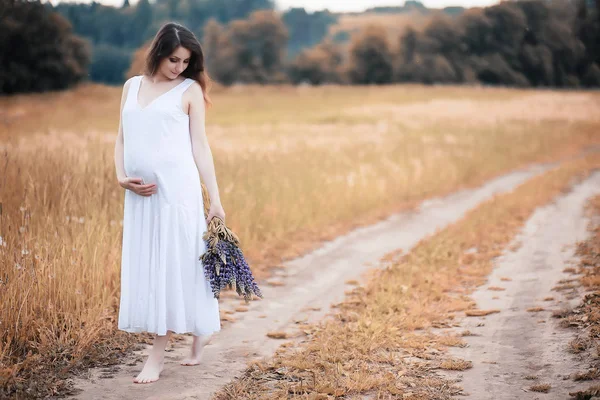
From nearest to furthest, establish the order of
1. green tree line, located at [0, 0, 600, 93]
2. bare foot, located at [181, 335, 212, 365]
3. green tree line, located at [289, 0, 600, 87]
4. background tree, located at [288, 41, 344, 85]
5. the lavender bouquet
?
the lavender bouquet, bare foot, located at [181, 335, 212, 365], green tree line, located at [0, 0, 600, 93], green tree line, located at [289, 0, 600, 87], background tree, located at [288, 41, 344, 85]

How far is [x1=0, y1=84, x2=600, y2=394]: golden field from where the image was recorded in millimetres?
4371

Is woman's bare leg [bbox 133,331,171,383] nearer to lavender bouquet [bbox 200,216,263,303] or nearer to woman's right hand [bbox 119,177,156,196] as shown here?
lavender bouquet [bbox 200,216,263,303]

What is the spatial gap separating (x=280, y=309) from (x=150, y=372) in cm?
211

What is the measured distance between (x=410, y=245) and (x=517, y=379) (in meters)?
4.67

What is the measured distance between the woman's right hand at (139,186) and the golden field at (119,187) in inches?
43.0

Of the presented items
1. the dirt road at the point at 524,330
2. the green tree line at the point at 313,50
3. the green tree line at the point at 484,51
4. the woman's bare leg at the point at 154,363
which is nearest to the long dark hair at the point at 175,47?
the woman's bare leg at the point at 154,363

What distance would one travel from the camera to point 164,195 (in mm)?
3885

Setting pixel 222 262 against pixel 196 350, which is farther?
pixel 196 350

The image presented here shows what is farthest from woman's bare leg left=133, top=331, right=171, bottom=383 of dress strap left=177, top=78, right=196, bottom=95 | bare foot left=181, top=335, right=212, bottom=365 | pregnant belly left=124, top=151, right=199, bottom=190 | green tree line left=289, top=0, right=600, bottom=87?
green tree line left=289, top=0, right=600, bottom=87

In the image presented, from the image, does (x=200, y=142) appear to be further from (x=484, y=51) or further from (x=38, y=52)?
(x=484, y=51)

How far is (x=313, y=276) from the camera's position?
23.7ft

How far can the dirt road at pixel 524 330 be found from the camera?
152 inches

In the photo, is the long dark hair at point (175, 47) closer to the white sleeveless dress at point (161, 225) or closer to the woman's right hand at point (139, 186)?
the white sleeveless dress at point (161, 225)

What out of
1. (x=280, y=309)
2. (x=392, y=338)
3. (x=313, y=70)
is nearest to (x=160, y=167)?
(x=392, y=338)
